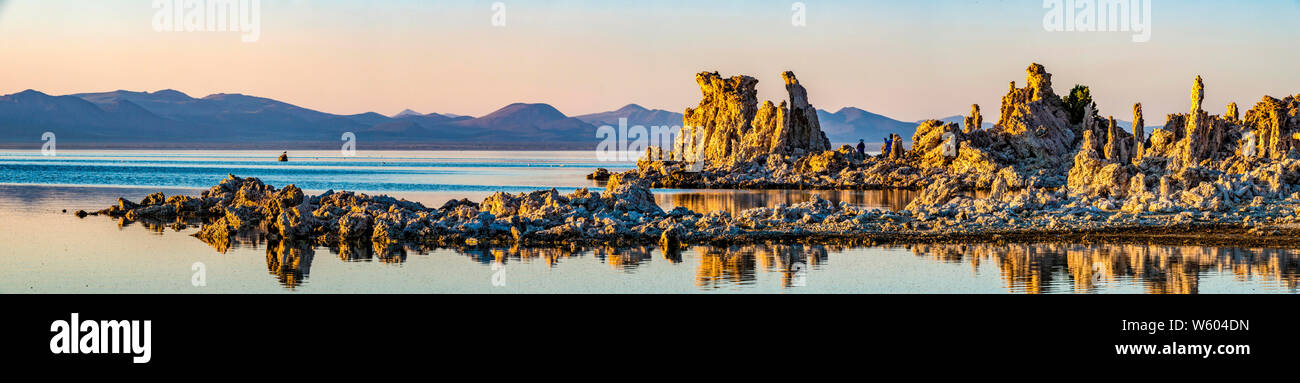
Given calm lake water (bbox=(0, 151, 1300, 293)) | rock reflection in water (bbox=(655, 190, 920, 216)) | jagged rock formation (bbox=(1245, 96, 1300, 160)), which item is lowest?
calm lake water (bbox=(0, 151, 1300, 293))

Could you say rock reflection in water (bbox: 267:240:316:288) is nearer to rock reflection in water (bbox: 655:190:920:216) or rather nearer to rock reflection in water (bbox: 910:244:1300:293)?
rock reflection in water (bbox: 910:244:1300:293)

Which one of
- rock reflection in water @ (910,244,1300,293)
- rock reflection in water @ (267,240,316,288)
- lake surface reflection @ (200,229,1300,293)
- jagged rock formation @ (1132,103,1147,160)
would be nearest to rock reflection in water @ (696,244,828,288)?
lake surface reflection @ (200,229,1300,293)

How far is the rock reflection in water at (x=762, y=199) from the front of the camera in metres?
34.8

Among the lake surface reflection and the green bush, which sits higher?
the green bush

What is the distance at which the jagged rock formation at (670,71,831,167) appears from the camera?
64438 mm

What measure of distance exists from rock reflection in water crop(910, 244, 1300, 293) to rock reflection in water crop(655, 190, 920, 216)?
13.0 metres

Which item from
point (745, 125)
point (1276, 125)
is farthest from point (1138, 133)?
point (745, 125)

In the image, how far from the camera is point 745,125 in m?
69.0

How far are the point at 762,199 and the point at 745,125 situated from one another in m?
29.6

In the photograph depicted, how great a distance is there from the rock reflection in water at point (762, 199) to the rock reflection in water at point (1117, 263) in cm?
1301

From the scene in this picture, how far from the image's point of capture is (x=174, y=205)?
26609 millimetres
